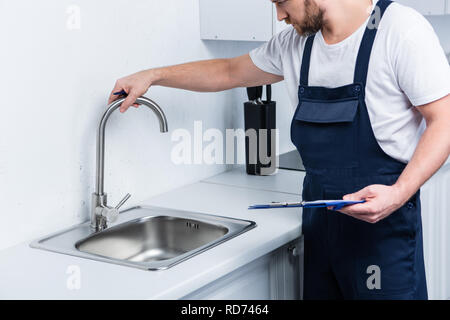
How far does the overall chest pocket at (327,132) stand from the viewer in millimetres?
1671

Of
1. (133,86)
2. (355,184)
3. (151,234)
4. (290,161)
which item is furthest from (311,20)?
(290,161)

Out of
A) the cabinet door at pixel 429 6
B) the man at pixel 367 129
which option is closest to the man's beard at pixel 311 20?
the man at pixel 367 129

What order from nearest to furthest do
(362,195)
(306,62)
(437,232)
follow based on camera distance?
(362,195) → (306,62) → (437,232)

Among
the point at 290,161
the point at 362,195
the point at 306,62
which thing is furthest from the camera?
the point at 290,161

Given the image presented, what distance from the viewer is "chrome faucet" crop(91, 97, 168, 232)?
73.4 inches

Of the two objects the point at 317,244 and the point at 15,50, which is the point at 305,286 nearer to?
the point at 317,244

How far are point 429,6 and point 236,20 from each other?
62 centimetres

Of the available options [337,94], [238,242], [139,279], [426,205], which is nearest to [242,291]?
[238,242]

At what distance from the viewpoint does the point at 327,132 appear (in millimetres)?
1701

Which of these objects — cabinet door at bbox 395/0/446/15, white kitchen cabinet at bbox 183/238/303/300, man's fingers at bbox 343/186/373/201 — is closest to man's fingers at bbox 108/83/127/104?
white kitchen cabinet at bbox 183/238/303/300

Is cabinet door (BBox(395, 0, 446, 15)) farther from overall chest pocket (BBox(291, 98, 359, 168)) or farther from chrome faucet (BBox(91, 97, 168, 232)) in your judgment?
chrome faucet (BBox(91, 97, 168, 232))

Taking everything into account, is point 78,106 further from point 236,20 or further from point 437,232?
point 437,232

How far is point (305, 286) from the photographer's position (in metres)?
1.88

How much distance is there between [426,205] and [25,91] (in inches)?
52.4
